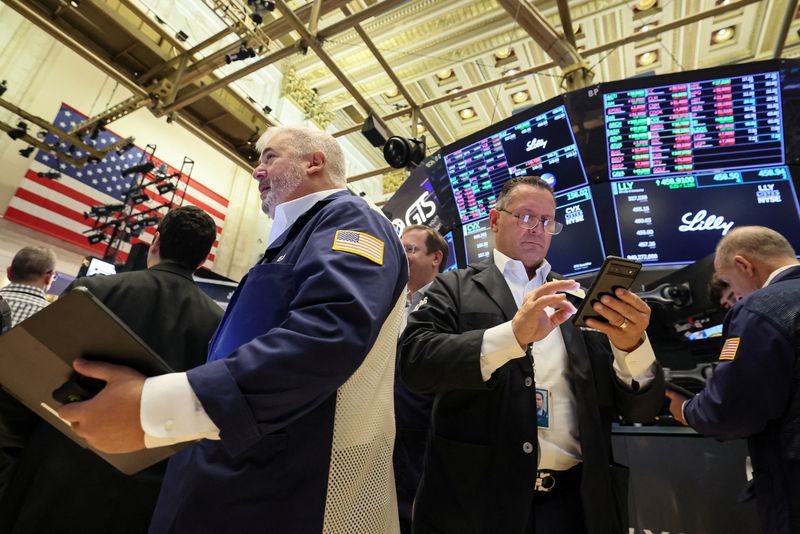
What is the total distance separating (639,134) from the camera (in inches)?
140

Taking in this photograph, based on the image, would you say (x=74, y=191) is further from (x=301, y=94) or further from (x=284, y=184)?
(x=284, y=184)

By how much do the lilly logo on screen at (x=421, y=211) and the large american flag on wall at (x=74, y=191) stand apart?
5043 mm

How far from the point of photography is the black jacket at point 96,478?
1536mm

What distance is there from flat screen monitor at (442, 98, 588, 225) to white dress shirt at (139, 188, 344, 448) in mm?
3537

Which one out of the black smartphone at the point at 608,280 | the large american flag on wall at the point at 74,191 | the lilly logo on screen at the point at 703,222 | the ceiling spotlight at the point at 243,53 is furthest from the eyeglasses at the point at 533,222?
the large american flag on wall at the point at 74,191

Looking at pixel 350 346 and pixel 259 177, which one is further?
pixel 259 177

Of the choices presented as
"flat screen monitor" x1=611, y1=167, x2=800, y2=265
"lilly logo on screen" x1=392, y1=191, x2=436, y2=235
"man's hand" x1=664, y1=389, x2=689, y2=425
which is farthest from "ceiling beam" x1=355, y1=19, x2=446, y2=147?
"man's hand" x1=664, y1=389, x2=689, y2=425

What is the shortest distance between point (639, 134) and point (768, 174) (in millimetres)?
914

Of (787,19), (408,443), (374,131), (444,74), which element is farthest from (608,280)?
(444,74)

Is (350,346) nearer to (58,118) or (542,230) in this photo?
(542,230)

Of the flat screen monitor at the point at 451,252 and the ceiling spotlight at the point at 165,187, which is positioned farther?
the ceiling spotlight at the point at 165,187

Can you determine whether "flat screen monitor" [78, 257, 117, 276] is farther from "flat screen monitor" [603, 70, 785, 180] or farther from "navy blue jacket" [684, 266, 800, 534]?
"navy blue jacket" [684, 266, 800, 534]

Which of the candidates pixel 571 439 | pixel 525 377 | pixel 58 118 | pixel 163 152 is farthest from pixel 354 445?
pixel 163 152

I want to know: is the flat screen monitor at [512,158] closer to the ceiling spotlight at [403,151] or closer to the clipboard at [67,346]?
the ceiling spotlight at [403,151]
